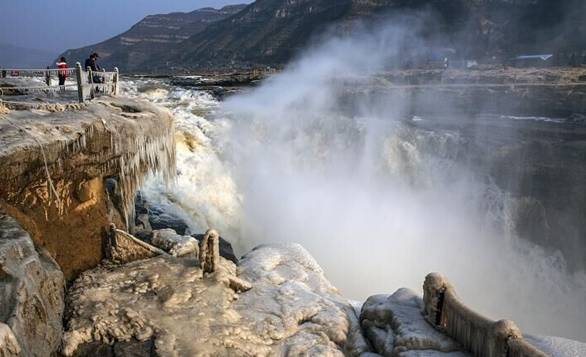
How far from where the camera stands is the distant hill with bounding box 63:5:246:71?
136250 mm

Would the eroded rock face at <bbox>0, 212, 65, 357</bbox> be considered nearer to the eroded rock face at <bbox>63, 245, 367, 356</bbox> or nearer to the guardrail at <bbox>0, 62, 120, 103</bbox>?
the eroded rock face at <bbox>63, 245, 367, 356</bbox>

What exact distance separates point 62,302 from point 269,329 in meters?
3.33

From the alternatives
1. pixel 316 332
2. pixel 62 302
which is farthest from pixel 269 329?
pixel 62 302

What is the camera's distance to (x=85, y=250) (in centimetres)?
877

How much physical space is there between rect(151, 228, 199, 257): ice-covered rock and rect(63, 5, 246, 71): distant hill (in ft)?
391

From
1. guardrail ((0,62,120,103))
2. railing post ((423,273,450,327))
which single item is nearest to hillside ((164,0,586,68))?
railing post ((423,273,450,327))

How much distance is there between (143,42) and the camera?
492 ft

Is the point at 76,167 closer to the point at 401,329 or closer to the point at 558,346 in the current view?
the point at 401,329

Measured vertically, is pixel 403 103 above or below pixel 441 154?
above

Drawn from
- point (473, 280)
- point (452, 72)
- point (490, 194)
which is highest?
point (452, 72)

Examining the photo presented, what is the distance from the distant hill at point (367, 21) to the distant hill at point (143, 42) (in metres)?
1.02

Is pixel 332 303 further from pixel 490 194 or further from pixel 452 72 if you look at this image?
pixel 452 72

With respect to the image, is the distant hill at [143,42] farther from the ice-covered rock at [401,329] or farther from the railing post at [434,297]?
the railing post at [434,297]

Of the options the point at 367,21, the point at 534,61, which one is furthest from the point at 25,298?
the point at 367,21
